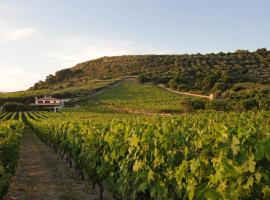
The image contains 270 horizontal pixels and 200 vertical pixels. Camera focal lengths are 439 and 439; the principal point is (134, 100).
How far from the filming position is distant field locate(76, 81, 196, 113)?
7100cm

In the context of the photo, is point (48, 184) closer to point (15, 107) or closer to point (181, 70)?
point (15, 107)

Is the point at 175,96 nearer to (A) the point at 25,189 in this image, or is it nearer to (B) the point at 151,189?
(A) the point at 25,189

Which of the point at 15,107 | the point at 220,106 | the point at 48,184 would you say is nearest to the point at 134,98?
the point at 15,107

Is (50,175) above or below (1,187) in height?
below

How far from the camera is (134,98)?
89.2 meters

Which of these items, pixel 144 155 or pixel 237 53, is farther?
pixel 237 53

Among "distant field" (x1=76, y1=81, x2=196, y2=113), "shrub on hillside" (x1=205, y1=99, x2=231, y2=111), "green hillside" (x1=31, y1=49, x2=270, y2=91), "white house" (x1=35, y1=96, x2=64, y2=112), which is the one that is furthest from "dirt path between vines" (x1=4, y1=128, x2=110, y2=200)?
"white house" (x1=35, y1=96, x2=64, y2=112)

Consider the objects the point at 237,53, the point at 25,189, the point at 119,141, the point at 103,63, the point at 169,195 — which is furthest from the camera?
the point at 103,63

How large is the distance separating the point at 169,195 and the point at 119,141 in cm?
366

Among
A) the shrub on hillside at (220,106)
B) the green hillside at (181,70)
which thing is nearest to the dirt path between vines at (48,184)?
the shrub on hillside at (220,106)

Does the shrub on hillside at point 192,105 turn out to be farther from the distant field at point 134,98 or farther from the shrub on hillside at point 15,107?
the shrub on hillside at point 15,107

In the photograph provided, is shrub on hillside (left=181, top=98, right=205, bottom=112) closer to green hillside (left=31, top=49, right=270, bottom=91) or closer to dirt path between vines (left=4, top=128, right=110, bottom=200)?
green hillside (left=31, top=49, right=270, bottom=91)

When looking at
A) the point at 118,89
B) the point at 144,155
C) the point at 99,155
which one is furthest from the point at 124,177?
the point at 118,89

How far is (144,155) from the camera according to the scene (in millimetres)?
8961
